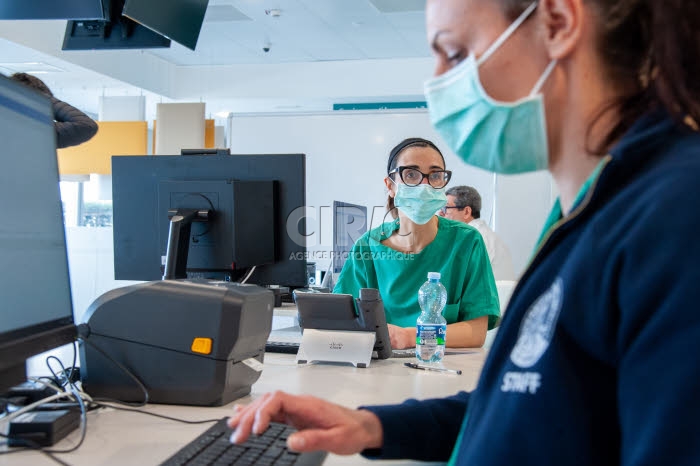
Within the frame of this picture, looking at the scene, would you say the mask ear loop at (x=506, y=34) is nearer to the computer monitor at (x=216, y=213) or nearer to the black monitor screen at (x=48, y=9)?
the computer monitor at (x=216, y=213)

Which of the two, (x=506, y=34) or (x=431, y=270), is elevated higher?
(x=506, y=34)

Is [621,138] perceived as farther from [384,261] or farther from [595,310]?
[384,261]

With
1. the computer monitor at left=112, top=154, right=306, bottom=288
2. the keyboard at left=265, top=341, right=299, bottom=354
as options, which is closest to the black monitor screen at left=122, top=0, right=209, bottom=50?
the computer monitor at left=112, top=154, right=306, bottom=288

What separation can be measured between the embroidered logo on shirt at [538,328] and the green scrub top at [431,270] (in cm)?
150

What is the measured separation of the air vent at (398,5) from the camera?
19.0ft

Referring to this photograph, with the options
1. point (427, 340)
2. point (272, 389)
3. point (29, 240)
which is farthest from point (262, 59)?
point (29, 240)

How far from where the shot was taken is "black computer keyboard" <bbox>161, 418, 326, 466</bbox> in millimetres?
859

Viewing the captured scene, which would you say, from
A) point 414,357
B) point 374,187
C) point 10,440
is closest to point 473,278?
point 414,357

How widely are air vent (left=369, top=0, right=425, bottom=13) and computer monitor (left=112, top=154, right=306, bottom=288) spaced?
4.05 metres

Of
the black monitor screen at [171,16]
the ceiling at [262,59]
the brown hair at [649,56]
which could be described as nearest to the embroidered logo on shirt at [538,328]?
the brown hair at [649,56]

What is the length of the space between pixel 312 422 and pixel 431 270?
145 centimetres

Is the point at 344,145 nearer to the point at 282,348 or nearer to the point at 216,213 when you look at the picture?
the point at 216,213

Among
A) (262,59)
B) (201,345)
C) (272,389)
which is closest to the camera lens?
(201,345)

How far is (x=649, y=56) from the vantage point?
0.66 meters
